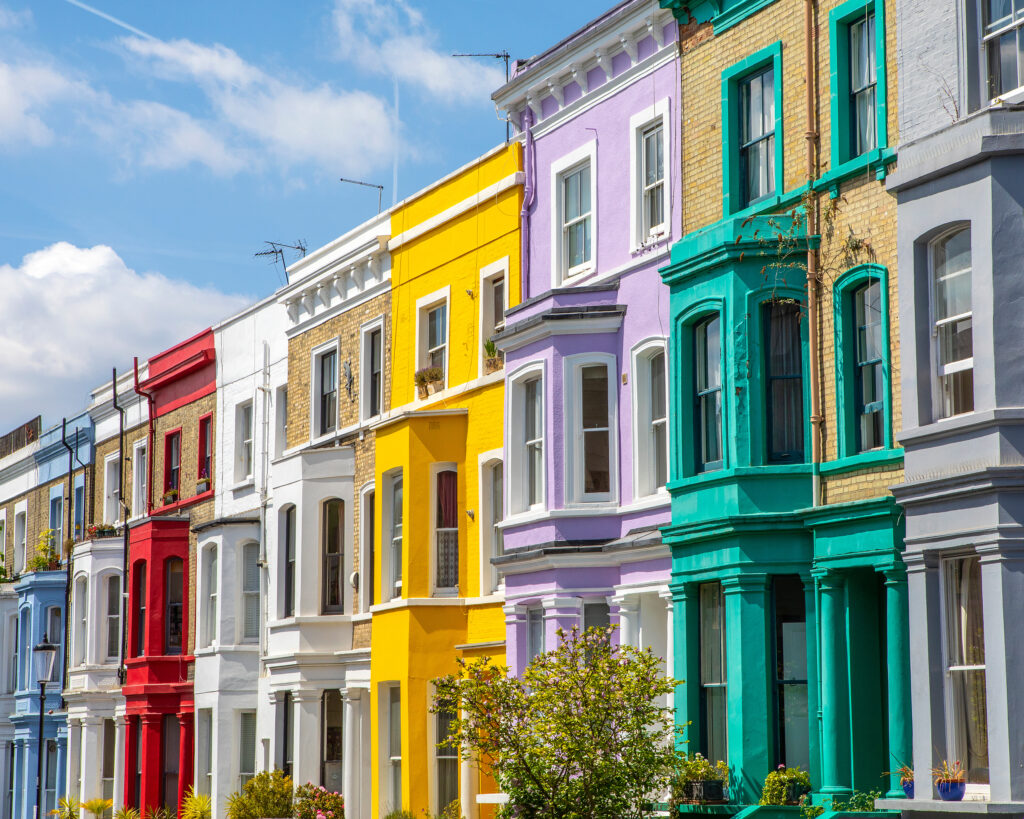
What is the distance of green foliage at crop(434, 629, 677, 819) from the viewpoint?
2055 cm

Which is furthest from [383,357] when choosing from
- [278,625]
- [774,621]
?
[774,621]

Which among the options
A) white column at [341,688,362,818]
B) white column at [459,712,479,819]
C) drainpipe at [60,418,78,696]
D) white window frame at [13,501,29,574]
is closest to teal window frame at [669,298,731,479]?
white column at [459,712,479,819]

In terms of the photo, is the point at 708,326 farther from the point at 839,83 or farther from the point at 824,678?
the point at 824,678

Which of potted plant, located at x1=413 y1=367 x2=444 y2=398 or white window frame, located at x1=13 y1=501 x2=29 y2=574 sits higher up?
potted plant, located at x1=413 y1=367 x2=444 y2=398

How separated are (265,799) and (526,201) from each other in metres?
12.9

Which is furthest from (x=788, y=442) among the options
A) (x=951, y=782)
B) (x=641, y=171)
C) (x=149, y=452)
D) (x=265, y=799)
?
(x=149, y=452)

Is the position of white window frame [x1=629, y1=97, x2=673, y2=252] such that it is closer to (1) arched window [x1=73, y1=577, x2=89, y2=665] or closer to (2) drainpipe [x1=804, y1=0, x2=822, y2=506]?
(2) drainpipe [x1=804, y1=0, x2=822, y2=506]

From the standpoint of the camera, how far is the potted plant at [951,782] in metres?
17.0

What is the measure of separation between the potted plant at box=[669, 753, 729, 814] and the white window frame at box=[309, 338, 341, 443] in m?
15.3

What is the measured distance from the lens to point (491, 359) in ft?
95.7

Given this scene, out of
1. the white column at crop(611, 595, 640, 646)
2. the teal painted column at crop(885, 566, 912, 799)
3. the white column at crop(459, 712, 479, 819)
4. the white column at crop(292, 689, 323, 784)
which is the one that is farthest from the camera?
the white column at crop(292, 689, 323, 784)

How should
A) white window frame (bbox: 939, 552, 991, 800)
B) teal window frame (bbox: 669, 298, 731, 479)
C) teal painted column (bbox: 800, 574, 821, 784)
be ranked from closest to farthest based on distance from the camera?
1. white window frame (bbox: 939, 552, 991, 800)
2. teal painted column (bbox: 800, 574, 821, 784)
3. teal window frame (bbox: 669, 298, 731, 479)

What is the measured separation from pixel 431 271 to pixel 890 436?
13.5 meters

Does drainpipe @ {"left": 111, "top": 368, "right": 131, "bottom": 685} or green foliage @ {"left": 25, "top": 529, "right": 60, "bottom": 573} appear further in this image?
green foliage @ {"left": 25, "top": 529, "right": 60, "bottom": 573}
